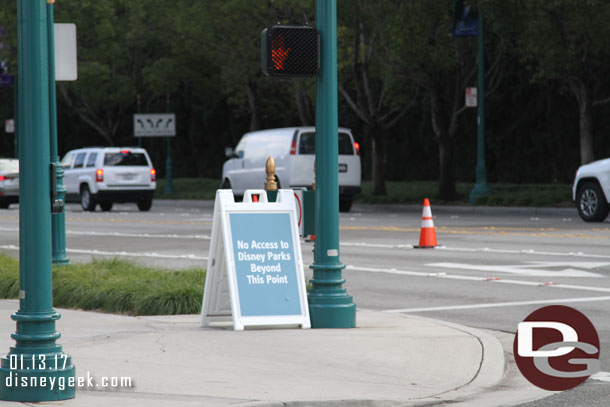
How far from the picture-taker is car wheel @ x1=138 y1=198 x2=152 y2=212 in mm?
34250

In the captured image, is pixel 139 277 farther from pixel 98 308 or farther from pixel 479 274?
pixel 479 274

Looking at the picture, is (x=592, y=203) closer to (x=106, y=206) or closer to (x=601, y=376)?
(x=601, y=376)

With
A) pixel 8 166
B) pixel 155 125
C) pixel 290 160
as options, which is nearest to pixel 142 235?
pixel 290 160

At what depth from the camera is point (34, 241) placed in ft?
21.4

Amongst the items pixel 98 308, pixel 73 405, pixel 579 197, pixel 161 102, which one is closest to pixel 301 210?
pixel 98 308

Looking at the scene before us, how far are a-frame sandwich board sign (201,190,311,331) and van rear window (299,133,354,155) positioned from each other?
1975 centimetres

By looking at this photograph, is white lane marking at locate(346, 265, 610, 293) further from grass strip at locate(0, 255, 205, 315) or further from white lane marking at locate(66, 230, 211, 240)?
white lane marking at locate(66, 230, 211, 240)

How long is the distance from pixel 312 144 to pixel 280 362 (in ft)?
73.3

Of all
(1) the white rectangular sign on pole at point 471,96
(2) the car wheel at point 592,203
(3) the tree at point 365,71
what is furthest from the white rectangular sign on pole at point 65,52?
(3) the tree at point 365,71

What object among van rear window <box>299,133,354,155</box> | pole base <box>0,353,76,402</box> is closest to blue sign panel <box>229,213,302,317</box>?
pole base <box>0,353,76,402</box>

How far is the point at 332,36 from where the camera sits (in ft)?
32.5

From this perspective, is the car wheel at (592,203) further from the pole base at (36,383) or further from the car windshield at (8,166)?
the car windshield at (8,166)

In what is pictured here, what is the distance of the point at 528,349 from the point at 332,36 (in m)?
3.16

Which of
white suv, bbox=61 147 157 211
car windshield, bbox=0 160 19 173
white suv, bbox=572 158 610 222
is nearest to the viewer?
white suv, bbox=572 158 610 222
